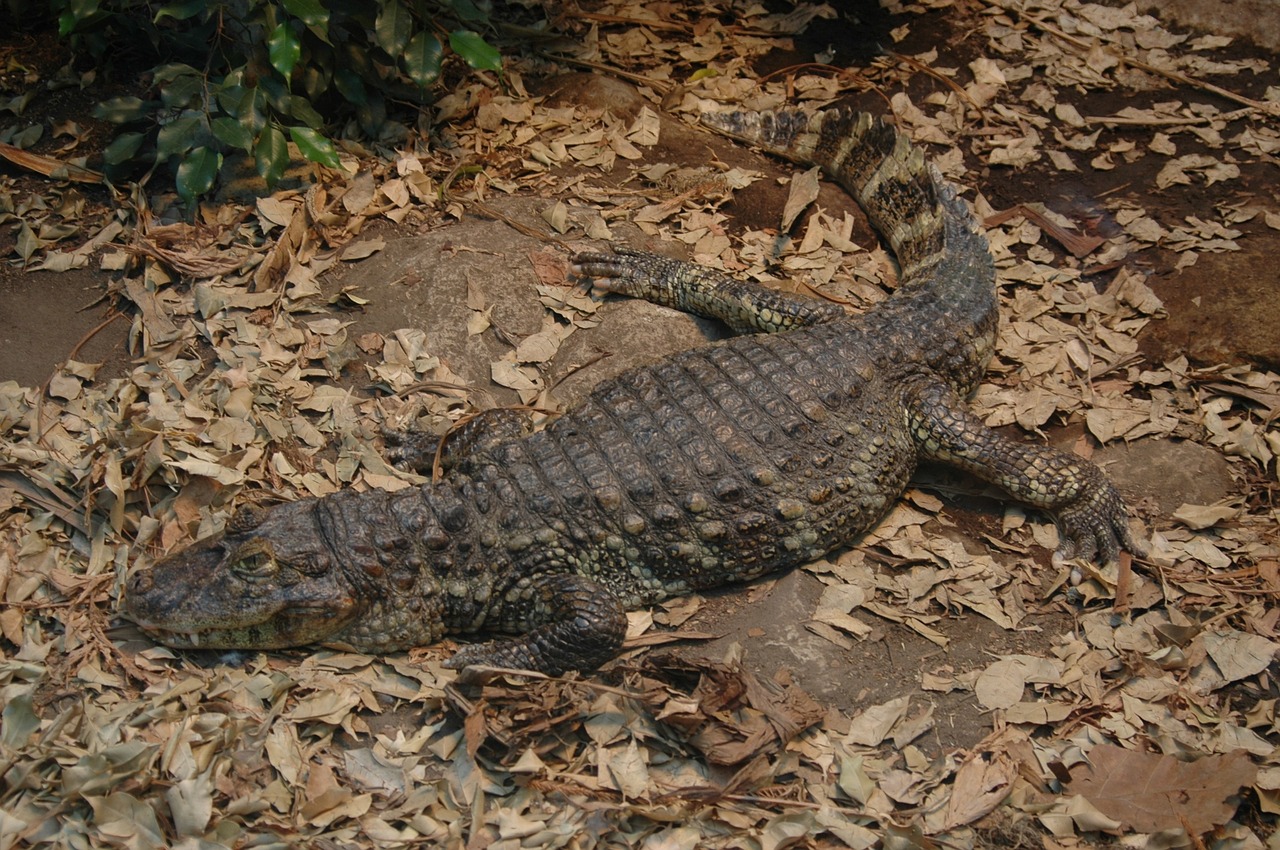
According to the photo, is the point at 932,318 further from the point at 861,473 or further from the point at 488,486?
the point at 488,486

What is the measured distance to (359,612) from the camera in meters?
3.87

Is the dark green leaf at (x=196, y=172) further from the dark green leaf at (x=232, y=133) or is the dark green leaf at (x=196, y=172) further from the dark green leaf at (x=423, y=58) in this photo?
the dark green leaf at (x=423, y=58)

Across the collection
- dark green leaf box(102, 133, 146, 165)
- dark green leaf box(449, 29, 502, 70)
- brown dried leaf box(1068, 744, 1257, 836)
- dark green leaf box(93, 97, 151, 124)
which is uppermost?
dark green leaf box(449, 29, 502, 70)

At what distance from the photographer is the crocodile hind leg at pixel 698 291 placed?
5207 millimetres

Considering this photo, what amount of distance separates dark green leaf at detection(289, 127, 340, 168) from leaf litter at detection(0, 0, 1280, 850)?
0.37 meters

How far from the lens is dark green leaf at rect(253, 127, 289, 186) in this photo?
5.15 metres

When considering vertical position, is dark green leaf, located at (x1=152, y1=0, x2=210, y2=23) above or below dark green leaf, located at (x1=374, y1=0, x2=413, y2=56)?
below

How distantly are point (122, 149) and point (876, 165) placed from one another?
4.22m

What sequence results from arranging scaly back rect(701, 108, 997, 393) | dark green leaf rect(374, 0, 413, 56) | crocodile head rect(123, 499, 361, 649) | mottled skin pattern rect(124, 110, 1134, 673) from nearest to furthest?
crocodile head rect(123, 499, 361, 649) < mottled skin pattern rect(124, 110, 1134, 673) < scaly back rect(701, 108, 997, 393) < dark green leaf rect(374, 0, 413, 56)

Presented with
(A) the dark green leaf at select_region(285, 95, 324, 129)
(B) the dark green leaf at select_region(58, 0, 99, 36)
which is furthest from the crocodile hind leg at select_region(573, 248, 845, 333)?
(B) the dark green leaf at select_region(58, 0, 99, 36)

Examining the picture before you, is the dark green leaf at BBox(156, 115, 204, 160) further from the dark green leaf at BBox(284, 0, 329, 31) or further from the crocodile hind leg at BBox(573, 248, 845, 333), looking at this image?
the crocodile hind leg at BBox(573, 248, 845, 333)

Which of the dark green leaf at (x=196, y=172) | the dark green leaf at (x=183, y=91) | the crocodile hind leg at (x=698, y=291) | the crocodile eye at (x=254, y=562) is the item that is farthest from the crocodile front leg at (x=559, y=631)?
the dark green leaf at (x=183, y=91)

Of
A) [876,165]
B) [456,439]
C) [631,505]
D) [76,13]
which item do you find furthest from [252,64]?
[876,165]

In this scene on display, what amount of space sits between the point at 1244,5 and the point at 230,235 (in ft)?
23.2
